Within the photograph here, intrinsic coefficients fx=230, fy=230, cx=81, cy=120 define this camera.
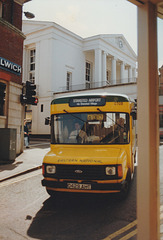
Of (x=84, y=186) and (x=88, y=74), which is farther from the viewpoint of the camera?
(x=88, y=74)

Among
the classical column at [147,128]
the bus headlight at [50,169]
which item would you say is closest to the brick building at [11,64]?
the bus headlight at [50,169]

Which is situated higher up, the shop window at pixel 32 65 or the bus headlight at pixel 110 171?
the shop window at pixel 32 65

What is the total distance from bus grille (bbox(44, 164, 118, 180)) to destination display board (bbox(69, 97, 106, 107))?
1833 mm

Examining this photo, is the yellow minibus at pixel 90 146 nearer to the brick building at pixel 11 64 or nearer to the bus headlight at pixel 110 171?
the bus headlight at pixel 110 171

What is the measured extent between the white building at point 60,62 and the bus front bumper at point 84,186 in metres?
21.5

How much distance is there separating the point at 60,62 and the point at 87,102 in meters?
26.0

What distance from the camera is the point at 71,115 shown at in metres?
6.27

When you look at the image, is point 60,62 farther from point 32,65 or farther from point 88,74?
point 88,74

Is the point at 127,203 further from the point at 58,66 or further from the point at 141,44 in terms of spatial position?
the point at 58,66

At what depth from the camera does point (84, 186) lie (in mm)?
5008

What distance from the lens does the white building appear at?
2966cm

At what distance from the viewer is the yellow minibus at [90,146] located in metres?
4.98

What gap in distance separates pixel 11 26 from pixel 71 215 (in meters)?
11.6

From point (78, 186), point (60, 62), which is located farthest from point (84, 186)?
point (60, 62)
